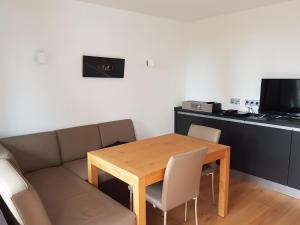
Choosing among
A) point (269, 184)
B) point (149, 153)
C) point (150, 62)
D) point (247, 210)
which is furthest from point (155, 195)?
point (150, 62)

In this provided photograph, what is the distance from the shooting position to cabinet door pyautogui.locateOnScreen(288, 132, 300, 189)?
2754mm

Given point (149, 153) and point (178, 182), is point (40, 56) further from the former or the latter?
point (178, 182)

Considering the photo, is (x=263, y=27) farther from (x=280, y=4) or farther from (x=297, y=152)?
(x=297, y=152)

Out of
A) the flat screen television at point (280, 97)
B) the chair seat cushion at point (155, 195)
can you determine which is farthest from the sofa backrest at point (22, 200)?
the flat screen television at point (280, 97)

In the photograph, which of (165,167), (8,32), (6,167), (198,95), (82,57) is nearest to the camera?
(6,167)

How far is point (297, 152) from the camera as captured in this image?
9.06 ft

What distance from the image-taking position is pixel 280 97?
3094mm

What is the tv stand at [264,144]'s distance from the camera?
281cm

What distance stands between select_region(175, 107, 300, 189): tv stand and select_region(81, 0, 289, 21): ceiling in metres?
1.39

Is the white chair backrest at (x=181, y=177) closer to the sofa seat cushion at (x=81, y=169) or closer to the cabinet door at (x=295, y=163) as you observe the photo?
the sofa seat cushion at (x=81, y=169)

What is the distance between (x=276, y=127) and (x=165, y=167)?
166 centimetres

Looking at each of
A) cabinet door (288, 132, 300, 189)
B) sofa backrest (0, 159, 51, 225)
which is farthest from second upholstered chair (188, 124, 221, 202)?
sofa backrest (0, 159, 51, 225)

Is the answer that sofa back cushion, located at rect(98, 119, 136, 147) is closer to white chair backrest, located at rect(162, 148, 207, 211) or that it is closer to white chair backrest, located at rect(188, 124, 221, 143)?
white chair backrest, located at rect(188, 124, 221, 143)

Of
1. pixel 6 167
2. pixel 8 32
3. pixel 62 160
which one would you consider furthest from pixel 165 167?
pixel 8 32
